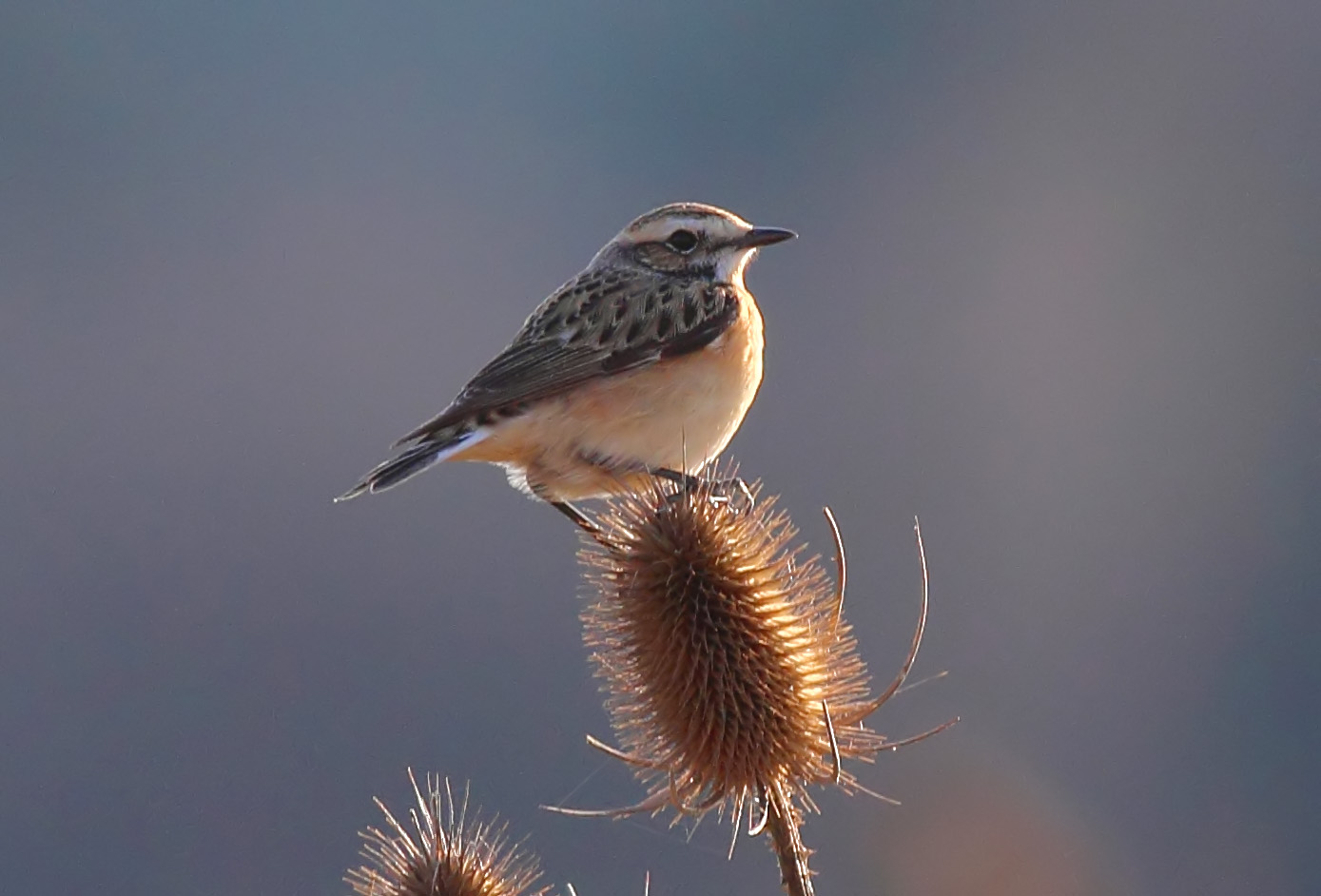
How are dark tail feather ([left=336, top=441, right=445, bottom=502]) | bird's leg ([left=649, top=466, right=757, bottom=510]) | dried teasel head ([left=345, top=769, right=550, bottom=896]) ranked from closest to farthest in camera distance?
dried teasel head ([left=345, top=769, right=550, bottom=896]) < bird's leg ([left=649, top=466, right=757, bottom=510]) < dark tail feather ([left=336, top=441, right=445, bottom=502])

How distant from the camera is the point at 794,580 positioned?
4.54 m

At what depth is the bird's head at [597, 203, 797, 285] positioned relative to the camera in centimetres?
650

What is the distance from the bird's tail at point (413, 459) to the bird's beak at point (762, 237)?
1.58m

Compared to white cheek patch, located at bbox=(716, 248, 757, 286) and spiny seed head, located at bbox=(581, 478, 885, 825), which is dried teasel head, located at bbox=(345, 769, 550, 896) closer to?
spiny seed head, located at bbox=(581, 478, 885, 825)

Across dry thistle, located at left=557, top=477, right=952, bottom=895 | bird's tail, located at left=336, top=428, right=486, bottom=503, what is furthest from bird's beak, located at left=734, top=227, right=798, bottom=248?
dry thistle, located at left=557, top=477, right=952, bottom=895

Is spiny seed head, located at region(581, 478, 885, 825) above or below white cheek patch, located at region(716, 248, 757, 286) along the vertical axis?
below

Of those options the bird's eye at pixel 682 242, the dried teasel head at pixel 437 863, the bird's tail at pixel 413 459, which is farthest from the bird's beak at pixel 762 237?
the dried teasel head at pixel 437 863

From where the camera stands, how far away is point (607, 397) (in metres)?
5.70

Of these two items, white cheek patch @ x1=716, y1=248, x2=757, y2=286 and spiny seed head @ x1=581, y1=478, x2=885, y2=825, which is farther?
white cheek patch @ x1=716, y1=248, x2=757, y2=286

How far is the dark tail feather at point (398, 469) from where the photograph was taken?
5.21m

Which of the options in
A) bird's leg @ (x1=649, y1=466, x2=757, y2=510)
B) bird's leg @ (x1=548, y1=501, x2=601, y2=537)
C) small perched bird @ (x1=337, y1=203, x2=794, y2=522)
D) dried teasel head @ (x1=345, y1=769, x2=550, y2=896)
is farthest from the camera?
small perched bird @ (x1=337, y1=203, x2=794, y2=522)

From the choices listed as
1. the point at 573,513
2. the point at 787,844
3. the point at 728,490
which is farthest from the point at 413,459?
the point at 787,844

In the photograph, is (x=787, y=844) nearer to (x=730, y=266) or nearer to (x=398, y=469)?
(x=398, y=469)

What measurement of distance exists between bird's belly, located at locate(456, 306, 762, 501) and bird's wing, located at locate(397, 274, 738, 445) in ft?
0.21
